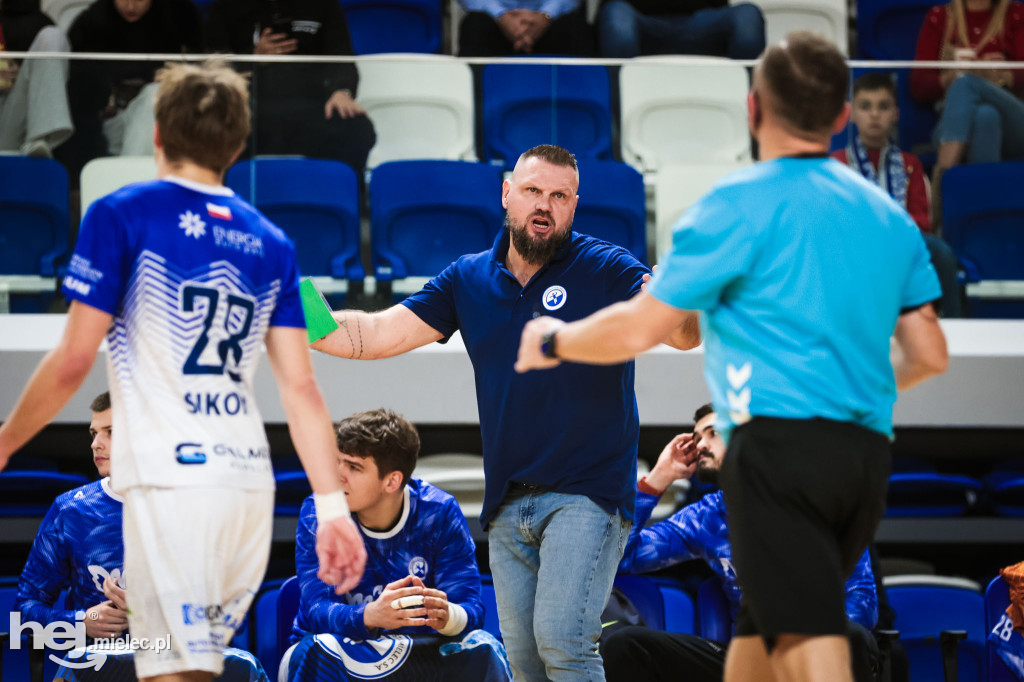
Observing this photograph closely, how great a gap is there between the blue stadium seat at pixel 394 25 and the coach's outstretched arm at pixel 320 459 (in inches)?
213

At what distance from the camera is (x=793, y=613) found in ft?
6.34

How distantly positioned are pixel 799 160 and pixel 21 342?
4.15 m

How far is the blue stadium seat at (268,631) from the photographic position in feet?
14.1

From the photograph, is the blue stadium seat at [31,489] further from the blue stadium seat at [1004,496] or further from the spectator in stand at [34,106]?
the blue stadium seat at [1004,496]

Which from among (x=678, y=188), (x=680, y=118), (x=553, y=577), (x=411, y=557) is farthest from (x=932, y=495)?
(x=553, y=577)

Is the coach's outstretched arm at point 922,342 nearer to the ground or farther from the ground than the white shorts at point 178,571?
farther from the ground

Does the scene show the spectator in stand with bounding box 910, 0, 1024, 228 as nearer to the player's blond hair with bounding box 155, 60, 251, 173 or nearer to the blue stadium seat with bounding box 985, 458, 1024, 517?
the blue stadium seat with bounding box 985, 458, 1024, 517

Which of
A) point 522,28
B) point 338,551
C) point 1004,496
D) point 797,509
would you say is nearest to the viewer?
point 797,509

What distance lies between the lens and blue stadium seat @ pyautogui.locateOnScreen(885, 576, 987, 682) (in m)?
4.80

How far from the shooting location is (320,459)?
2244 millimetres

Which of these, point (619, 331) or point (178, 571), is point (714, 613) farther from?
point (178, 571)

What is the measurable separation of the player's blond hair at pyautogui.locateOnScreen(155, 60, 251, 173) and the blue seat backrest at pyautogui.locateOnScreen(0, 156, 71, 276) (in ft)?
10.9

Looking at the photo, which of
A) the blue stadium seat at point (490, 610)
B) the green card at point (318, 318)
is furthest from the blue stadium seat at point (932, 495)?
the green card at point (318, 318)

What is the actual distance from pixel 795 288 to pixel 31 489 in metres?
4.37
